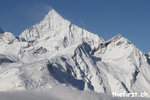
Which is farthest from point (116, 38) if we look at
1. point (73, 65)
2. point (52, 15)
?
point (52, 15)

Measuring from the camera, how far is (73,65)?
3962 inches

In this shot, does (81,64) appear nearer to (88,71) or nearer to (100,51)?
(88,71)

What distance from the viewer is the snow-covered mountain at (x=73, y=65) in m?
78.6

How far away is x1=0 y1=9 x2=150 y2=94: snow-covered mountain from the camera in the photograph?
7862cm

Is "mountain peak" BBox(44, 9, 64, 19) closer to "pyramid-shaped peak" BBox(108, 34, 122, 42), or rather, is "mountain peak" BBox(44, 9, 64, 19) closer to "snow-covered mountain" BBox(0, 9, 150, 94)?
"snow-covered mountain" BBox(0, 9, 150, 94)

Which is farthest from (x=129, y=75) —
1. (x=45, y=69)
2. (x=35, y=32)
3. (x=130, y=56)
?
(x=35, y=32)

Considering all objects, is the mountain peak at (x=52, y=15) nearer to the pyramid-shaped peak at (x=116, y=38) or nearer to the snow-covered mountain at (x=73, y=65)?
the snow-covered mountain at (x=73, y=65)

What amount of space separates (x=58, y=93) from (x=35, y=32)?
355ft

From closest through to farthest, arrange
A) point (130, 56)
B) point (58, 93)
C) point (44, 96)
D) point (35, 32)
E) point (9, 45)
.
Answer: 1. point (44, 96)
2. point (58, 93)
3. point (130, 56)
4. point (9, 45)
5. point (35, 32)

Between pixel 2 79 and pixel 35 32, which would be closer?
pixel 2 79

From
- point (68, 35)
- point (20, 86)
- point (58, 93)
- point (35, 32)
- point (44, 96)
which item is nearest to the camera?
point (44, 96)

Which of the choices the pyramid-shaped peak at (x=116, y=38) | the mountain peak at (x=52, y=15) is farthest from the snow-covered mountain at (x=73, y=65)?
the mountain peak at (x=52, y=15)

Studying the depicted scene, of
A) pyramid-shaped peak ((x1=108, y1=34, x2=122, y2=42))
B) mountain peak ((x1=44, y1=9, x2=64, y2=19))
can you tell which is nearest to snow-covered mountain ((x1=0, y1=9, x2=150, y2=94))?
pyramid-shaped peak ((x1=108, y1=34, x2=122, y2=42))

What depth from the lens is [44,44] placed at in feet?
435
